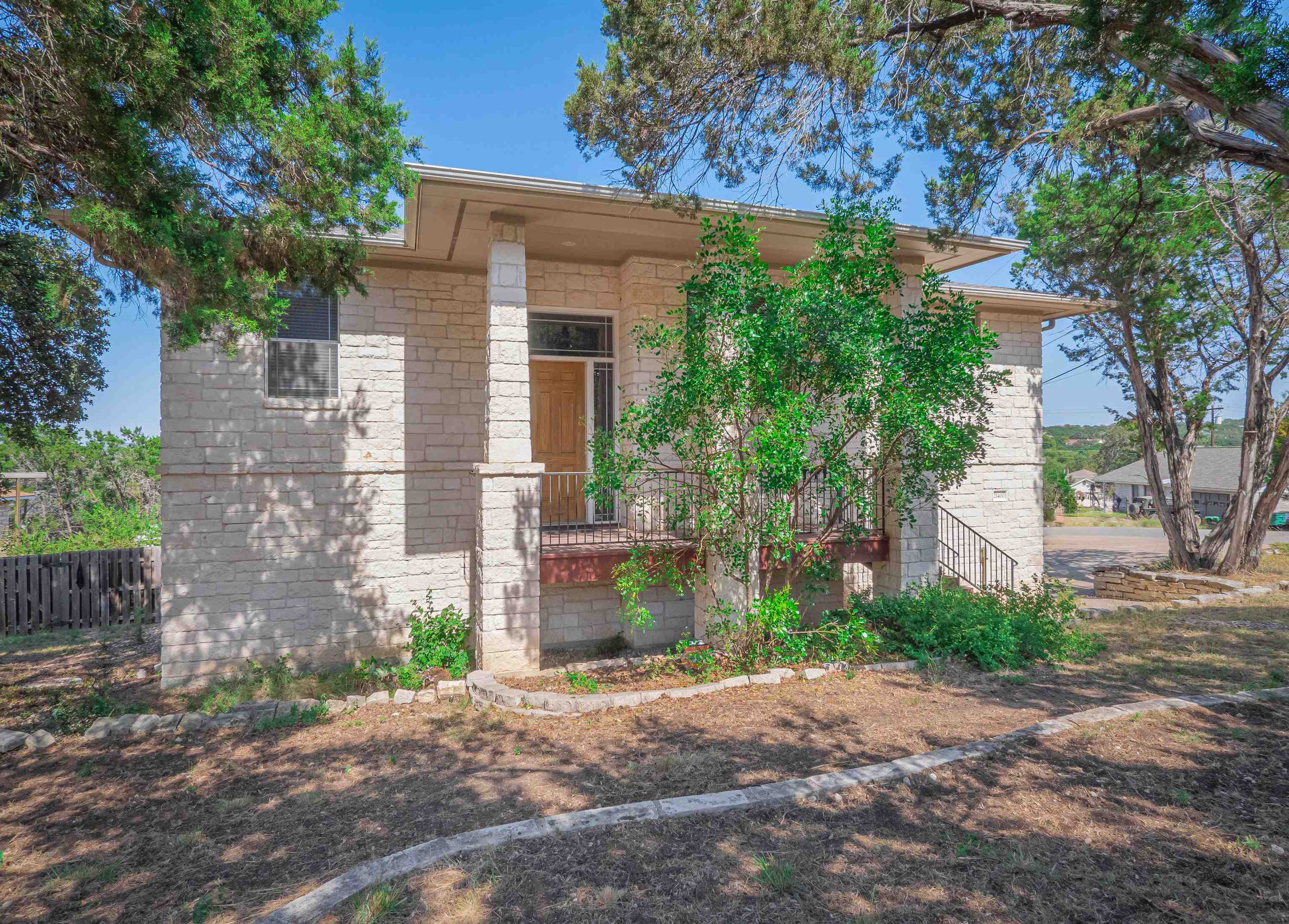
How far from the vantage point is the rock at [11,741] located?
5066 mm

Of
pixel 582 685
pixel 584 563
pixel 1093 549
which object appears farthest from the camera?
pixel 1093 549

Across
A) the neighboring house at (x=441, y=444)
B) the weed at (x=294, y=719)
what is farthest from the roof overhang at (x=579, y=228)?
the weed at (x=294, y=719)

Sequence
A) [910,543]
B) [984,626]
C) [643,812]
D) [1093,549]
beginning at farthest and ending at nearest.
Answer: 1. [1093,549]
2. [910,543]
3. [984,626]
4. [643,812]

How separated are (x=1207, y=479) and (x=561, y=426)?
128ft

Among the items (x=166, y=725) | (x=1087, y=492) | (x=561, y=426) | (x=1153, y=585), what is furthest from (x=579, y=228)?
(x=1087, y=492)

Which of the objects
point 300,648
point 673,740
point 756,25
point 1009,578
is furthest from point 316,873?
point 1009,578

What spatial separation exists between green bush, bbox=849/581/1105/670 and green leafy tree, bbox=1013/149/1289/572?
15.2 ft

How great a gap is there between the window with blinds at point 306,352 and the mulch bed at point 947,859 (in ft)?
20.3

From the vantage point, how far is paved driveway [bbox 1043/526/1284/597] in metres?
15.8

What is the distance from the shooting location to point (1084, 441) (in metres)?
120

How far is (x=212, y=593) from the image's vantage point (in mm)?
7309

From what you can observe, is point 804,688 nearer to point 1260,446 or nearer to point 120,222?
point 120,222

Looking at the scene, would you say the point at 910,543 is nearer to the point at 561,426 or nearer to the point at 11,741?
the point at 561,426

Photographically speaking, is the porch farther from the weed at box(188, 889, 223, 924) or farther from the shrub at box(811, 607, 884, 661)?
the weed at box(188, 889, 223, 924)
